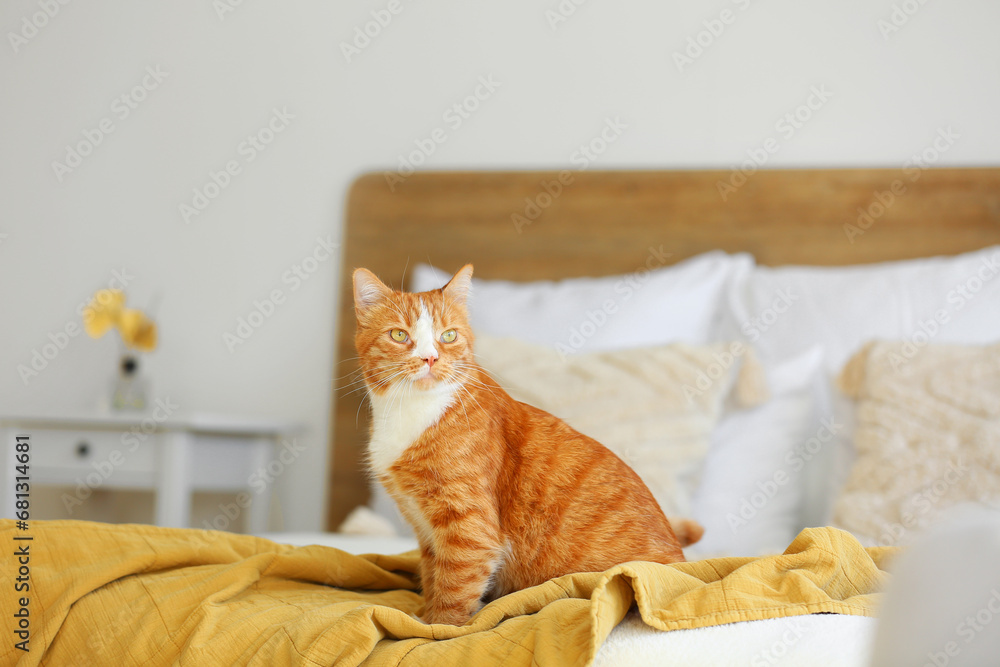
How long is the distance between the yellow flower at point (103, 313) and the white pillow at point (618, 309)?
1225 millimetres

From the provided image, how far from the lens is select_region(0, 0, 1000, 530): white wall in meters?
2.18

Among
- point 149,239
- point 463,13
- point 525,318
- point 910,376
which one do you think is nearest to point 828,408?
point 910,376

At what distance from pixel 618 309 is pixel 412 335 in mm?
1087

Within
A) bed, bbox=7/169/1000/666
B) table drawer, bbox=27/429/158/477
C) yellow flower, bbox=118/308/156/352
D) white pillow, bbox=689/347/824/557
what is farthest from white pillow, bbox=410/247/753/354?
yellow flower, bbox=118/308/156/352

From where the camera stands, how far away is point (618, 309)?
1.97 m

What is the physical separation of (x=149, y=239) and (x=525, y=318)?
156 cm

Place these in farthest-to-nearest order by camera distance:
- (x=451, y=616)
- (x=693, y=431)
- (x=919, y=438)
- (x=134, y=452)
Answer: (x=134, y=452), (x=693, y=431), (x=919, y=438), (x=451, y=616)

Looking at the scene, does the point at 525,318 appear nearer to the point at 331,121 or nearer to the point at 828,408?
the point at 828,408

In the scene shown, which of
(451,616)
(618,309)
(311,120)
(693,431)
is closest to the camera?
(451,616)

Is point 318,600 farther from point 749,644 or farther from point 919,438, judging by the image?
point 919,438

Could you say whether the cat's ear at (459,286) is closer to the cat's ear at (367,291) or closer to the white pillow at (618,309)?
the cat's ear at (367,291)

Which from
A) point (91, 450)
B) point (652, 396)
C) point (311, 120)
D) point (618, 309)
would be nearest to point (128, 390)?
point (91, 450)

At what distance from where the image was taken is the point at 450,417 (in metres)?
0.96

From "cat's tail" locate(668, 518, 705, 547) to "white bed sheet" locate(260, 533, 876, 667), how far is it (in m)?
0.34
